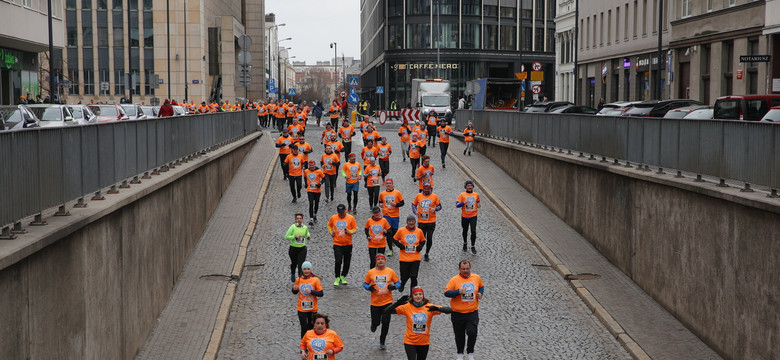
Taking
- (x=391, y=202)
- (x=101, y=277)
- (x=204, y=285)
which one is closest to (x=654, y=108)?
(x=391, y=202)

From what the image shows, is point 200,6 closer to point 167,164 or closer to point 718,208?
point 167,164

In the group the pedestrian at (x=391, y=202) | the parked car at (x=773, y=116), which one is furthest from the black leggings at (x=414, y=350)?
the parked car at (x=773, y=116)

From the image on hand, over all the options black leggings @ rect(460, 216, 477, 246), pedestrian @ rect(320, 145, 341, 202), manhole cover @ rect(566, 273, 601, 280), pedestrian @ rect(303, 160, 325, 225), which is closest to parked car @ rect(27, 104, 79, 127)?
pedestrian @ rect(303, 160, 325, 225)

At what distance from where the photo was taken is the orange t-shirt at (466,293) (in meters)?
13.0

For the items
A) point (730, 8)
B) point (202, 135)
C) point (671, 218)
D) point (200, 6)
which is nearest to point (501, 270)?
point (671, 218)

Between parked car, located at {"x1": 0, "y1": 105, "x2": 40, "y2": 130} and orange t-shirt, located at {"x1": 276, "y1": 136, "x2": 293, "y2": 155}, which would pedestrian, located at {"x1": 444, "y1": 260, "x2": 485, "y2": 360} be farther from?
orange t-shirt, located at {"x1": 276, "y1": 136, "x2": 293, "y2": 155}

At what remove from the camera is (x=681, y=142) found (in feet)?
55.2

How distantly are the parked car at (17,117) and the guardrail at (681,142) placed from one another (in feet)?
38.8

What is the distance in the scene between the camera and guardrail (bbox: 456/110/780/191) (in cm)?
1344

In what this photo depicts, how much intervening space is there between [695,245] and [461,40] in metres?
83.1

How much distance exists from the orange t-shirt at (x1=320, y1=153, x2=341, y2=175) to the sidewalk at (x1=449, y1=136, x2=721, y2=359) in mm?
4502

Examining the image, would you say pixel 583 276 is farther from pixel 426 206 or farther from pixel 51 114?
pixel 51 114

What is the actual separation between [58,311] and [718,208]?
9192mm

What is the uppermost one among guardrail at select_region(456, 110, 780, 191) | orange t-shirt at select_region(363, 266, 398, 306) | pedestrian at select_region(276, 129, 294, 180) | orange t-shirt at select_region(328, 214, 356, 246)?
guardrail at select_region(456, 110, 780, 191)
